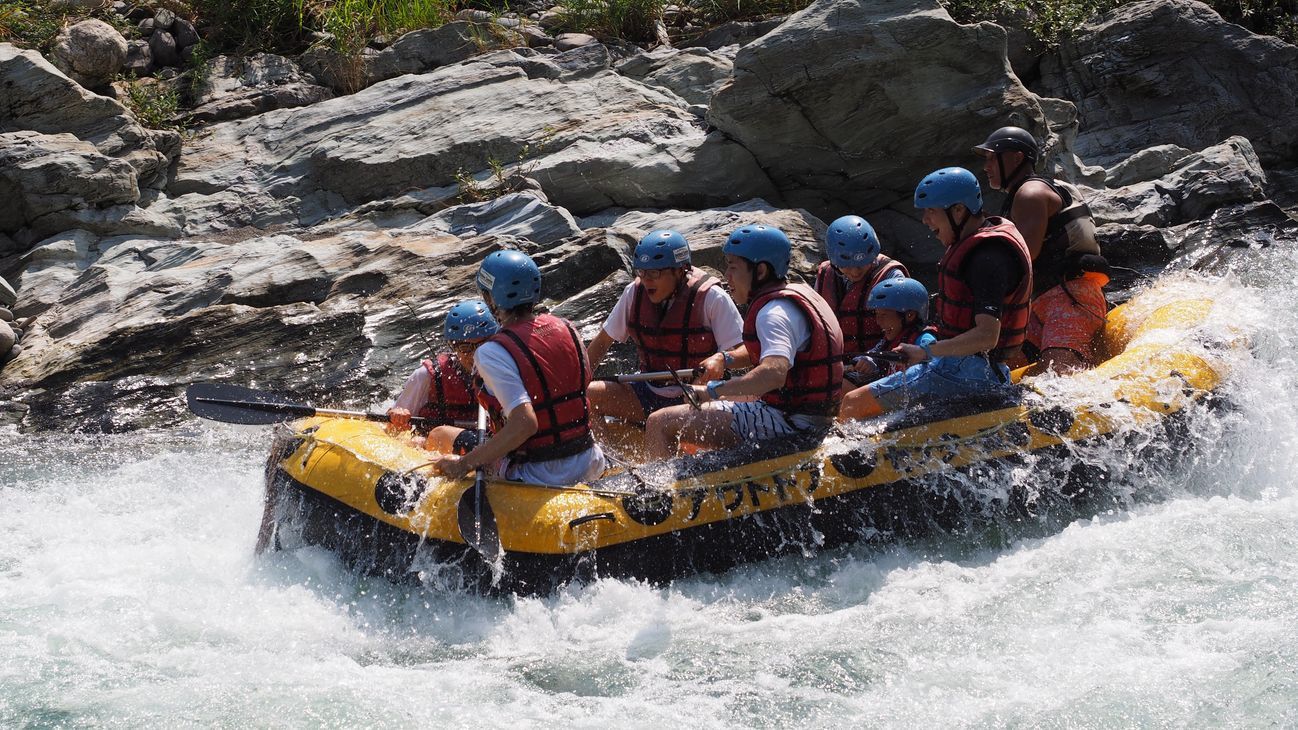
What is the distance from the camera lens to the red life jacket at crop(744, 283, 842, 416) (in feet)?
16.5

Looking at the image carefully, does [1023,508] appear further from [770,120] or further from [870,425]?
[770,120]

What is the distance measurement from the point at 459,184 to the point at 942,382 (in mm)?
5898

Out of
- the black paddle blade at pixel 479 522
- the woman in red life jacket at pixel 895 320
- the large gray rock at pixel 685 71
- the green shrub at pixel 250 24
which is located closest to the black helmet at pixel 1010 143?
the woman in red life jacket at pixel 895 320

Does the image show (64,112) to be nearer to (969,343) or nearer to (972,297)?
(972,297)

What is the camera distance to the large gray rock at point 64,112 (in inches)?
411

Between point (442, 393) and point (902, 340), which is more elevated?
point (902, 340)

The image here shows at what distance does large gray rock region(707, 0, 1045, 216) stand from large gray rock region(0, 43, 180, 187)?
516cm

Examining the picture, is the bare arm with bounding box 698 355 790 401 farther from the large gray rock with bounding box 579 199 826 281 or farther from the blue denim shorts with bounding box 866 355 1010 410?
the large gray rock with bounding box 579 199 826 281

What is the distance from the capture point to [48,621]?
4906mm

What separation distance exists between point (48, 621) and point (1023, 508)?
166 inches

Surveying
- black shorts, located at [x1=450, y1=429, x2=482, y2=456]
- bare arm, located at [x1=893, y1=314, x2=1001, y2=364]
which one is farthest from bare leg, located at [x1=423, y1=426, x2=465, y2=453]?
bare arm, located at [x1=893, y1=314, x2=1001, y2=364]

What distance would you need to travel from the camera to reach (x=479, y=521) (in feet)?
15.4

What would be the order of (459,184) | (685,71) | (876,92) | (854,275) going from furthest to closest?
(685,71) → (459,184) → (876,92) → (854,275)

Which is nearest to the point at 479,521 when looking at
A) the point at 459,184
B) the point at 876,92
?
the point at 459,184
